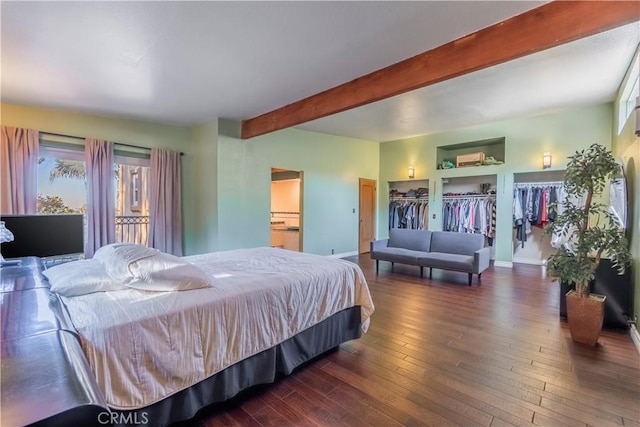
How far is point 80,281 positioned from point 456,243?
5.22 meters

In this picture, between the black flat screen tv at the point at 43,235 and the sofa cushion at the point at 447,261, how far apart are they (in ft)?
15.4

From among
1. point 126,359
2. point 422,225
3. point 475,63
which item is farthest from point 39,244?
point 422,225

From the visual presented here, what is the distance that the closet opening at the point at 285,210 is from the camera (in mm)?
7305

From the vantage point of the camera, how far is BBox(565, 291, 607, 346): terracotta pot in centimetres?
259

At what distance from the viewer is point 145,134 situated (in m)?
4.96

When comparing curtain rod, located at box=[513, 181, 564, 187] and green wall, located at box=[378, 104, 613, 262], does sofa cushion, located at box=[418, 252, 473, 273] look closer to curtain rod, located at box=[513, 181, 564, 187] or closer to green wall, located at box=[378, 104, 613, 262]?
green wall, located at box=[378, 104, 613, 262]

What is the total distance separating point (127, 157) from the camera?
4.86 metres

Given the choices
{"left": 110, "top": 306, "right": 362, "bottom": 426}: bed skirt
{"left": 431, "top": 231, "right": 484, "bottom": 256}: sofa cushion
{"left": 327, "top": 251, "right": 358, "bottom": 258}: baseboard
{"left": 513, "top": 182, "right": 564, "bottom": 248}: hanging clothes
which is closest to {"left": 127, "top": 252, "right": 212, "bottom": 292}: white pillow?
{"left": 110, "top": 306, "right": 362, "bottom": 426}: bed skirt

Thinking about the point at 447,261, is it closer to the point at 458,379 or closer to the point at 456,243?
the point at 456,243

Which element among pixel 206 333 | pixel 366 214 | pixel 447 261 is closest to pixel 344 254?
pixel 366 214

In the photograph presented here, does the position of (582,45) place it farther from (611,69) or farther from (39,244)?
(39,244)

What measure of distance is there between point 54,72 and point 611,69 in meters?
6.13

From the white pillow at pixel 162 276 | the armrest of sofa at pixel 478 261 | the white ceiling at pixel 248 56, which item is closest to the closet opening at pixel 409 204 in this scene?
the armrest of sofa at pixel 478 261

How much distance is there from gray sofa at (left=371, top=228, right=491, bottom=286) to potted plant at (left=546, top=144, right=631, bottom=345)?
1.78 m
